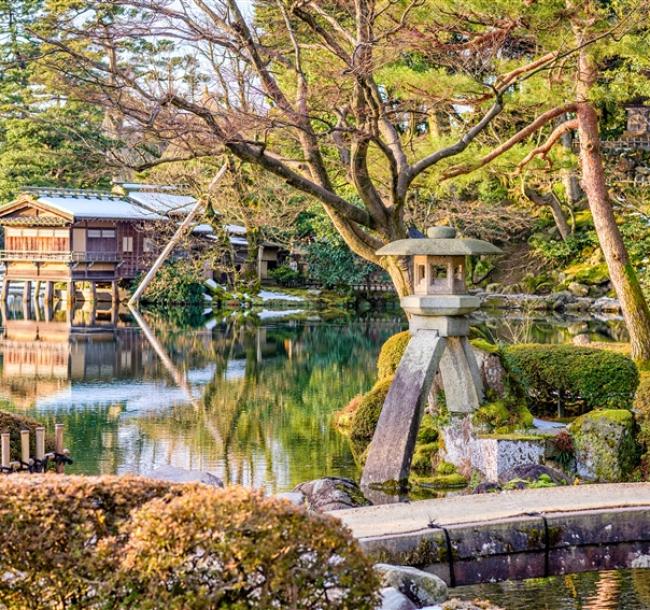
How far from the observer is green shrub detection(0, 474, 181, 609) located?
5.01 m

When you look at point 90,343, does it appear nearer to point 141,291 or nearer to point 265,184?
point 265,184

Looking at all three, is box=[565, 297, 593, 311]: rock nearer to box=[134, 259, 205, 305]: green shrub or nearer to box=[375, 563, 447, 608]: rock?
box=[134, 259, 205, 305]: green shrub

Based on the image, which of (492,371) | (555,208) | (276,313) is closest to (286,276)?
(276,313)

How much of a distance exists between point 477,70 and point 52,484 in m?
11.8

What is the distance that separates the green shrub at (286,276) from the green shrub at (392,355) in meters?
29.7

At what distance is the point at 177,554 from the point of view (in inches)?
192

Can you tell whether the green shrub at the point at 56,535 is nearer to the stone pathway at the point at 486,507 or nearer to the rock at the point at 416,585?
the rock at the point at 416,585

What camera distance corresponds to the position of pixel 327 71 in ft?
52.6

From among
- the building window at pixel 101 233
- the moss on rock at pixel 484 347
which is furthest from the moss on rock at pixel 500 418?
the building window at pixel 101 233

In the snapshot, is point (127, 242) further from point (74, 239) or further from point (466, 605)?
point (466, 605)

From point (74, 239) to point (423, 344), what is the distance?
3199 cm

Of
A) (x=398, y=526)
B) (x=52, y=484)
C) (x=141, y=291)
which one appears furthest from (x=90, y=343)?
(x=52, y=484)

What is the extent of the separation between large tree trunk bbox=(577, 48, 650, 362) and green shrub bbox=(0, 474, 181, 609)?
11.9 m

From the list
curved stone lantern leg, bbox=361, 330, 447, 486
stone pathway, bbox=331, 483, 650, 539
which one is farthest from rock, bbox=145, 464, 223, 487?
curved stone lantern leg, bbox=361, 330, 447, 486
